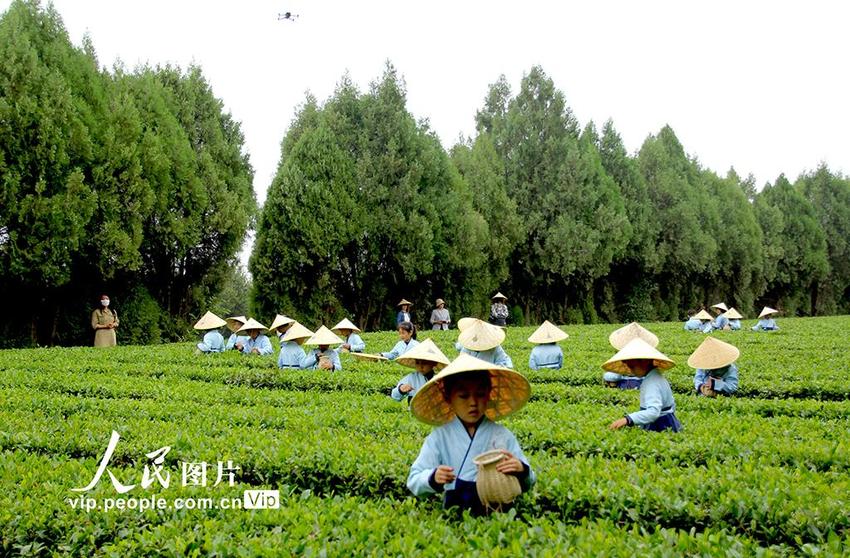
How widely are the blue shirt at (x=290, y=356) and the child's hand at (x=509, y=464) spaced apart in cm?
904

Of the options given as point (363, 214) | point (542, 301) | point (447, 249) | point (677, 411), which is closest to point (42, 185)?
point (363, 214)

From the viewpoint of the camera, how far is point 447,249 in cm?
2788

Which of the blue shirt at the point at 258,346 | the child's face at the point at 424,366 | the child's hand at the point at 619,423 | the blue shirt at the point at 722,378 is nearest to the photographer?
the child's hand at the point at 619,423

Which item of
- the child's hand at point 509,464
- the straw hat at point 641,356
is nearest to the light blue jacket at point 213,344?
the straw hat at point 641,356

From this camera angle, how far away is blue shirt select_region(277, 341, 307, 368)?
12.5 meters

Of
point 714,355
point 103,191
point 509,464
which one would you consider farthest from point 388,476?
point 103,191

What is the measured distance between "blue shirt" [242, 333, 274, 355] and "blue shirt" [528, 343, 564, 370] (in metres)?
5.79

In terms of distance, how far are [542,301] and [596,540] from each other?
31.8m

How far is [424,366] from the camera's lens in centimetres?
758

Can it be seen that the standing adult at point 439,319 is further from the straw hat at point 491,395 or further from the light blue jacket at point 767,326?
the straw hat at point 491,395

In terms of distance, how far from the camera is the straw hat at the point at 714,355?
8.28 m

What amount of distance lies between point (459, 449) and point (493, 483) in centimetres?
31

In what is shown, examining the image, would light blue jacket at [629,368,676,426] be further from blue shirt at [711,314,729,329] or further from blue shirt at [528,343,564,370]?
blue shirt at [711,314,729,329]

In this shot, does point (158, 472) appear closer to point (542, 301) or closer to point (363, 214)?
point (363, 214)
